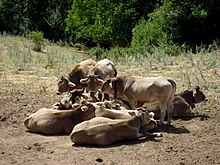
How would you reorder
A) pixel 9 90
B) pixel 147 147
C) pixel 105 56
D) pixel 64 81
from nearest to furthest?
pixel 147 147 → pixel 64 81 → pixel 9 90 → pixel 105 56

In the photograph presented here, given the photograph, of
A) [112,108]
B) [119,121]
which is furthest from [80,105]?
[119,121]

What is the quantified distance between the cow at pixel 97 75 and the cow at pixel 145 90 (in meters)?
0.88

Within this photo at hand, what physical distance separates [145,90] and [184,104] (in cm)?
131

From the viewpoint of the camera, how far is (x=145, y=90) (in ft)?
35.6

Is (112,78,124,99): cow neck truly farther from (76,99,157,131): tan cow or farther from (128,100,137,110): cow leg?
(76,99,157,131): tan cow

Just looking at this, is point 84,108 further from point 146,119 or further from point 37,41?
point 37,41

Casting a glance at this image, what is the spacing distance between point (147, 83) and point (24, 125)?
9.65ft

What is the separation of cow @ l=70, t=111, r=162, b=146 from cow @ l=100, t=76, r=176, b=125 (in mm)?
987

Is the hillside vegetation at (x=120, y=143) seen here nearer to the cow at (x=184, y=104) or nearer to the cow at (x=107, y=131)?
the cow at (x=107, y=131)

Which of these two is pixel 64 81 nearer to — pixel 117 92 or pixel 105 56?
pixel 117 92

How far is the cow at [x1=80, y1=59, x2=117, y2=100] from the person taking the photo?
12.9 metres

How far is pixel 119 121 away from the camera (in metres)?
9.70

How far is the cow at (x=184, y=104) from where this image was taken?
457 inches

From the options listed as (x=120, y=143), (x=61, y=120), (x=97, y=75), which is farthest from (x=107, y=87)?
(x=120, y=143)
